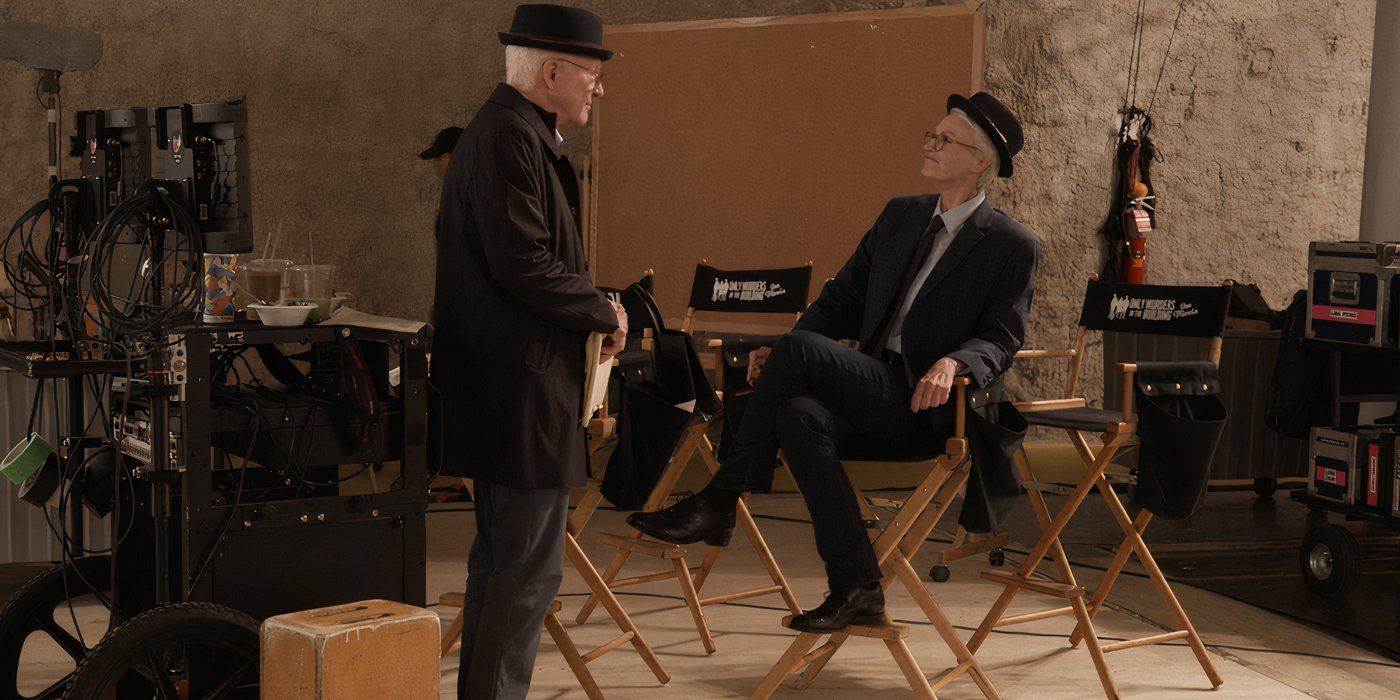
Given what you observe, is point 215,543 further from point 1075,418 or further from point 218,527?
point 1075,418

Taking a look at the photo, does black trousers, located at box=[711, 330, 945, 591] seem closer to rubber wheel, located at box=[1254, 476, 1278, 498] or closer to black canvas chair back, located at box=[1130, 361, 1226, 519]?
black canvas chair back, located at box=[1130, 361, 1226, 519]

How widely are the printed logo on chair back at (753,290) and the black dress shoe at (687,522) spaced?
1190 millimetres

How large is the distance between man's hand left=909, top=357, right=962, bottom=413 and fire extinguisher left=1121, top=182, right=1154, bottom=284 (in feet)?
13.0

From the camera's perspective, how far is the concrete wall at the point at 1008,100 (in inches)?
249

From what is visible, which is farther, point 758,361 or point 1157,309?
point 1157,309

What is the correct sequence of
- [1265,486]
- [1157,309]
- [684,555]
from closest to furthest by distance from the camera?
[684,555] < [1157,309] < [1265,486]

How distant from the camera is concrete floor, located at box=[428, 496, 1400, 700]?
3.62m

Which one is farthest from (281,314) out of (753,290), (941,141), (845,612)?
(753,290)

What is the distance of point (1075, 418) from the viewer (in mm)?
3941

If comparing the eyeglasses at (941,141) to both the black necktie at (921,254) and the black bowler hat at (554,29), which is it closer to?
the black necktie at (921,254)

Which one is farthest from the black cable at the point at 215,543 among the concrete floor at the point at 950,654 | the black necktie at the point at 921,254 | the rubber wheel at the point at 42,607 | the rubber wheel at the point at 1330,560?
Result: the rubber wheel at the point at 1330,560

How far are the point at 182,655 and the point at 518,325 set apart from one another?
909 millimetres

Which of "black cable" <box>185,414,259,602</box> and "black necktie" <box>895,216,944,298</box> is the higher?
"black necktie" <box>895,216,944,298</box>

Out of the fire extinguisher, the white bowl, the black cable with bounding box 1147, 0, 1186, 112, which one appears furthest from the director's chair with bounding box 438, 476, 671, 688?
the black cable with bounding box 1147, 0, 1186, 112
